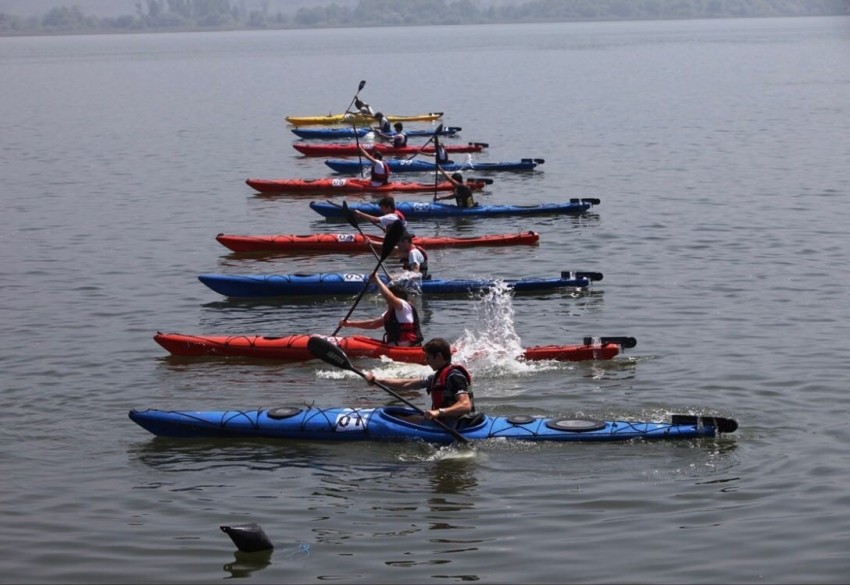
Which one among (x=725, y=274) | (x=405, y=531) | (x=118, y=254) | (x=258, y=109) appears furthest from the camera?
(x=258, y=109)

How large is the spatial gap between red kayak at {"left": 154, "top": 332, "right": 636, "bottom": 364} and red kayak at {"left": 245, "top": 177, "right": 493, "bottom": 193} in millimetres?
12711

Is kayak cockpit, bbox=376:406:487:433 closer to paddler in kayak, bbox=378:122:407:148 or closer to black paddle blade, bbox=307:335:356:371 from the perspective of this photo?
black paddle blade, bbox=307:335:356:371

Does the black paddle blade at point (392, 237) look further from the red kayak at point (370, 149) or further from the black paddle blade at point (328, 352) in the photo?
the red kayak at point (370, 149)

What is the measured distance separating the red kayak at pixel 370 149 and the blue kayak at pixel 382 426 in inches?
867

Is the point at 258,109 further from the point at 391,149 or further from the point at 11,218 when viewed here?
the point at 11,218

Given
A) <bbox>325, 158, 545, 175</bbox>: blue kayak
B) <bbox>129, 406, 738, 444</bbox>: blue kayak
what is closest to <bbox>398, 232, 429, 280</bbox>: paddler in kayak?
<bbox>129, 406, 738, 444</bbox>: blue kayak

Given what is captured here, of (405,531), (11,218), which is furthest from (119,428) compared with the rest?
(11,218)

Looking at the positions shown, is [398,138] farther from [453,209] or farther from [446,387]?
[446,387]

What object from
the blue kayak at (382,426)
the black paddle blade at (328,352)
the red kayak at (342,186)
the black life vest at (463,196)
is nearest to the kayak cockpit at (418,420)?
the blue kayak at (382,426)

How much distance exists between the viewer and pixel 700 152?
40.0 m

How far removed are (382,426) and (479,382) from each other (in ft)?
9.07

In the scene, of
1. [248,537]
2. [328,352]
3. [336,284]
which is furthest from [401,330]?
[248,537]

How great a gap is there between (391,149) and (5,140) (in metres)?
18.0

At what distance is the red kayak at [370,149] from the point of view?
3834 centimetres
